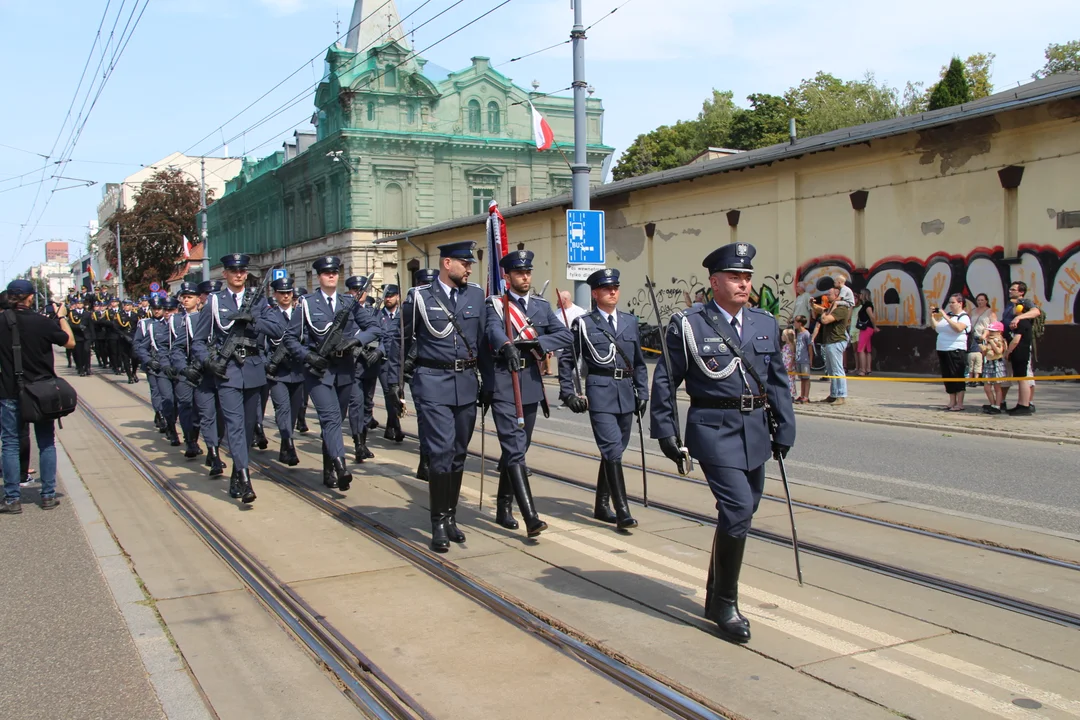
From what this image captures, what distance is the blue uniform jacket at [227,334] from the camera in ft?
28.2

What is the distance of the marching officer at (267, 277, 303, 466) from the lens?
359 inches

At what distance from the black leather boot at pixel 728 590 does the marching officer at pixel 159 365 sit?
8.65 metres

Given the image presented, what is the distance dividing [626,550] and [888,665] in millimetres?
2290

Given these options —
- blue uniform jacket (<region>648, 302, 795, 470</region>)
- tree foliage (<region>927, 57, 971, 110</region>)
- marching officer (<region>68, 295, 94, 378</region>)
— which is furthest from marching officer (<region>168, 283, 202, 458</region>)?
tree foliage (<region>927, 57, 971, 110</region>)

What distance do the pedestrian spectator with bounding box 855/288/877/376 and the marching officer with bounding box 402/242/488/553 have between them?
15.3m

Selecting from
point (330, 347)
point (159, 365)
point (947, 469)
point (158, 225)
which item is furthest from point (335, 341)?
point (158, 225)

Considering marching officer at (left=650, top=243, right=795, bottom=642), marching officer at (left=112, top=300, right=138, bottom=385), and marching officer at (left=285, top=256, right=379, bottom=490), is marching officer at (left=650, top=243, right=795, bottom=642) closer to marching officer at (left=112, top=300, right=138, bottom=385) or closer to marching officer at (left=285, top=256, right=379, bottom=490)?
marching officer at (left=285, top=256, right=379, bottom=490)

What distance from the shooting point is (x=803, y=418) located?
1392cm

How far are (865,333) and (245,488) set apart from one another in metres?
15.6

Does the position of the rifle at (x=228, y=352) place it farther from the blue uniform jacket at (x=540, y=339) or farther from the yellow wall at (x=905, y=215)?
the yellow wall at (x=905, y=215)

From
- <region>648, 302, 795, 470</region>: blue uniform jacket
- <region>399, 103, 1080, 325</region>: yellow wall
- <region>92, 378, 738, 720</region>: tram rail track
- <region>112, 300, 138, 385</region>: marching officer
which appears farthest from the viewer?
<region>112, 300, 138, 385</region>: marching officer

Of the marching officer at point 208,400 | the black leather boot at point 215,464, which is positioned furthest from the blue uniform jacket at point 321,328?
the black leather boot at point 215,464

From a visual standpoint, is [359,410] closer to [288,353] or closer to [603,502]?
[288,353]

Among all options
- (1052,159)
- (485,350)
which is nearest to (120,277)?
(1052,159)
